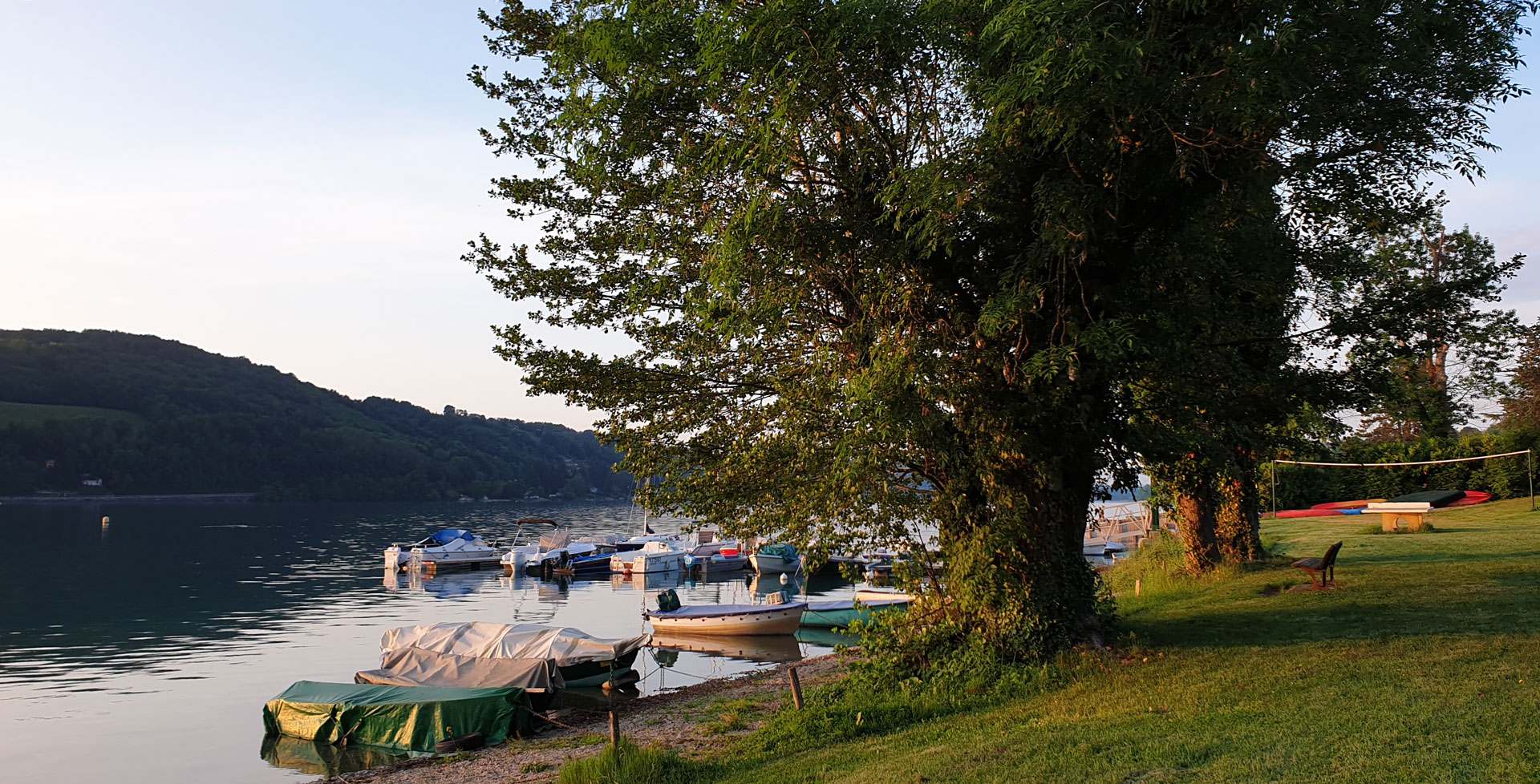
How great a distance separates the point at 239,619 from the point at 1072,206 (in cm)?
4319

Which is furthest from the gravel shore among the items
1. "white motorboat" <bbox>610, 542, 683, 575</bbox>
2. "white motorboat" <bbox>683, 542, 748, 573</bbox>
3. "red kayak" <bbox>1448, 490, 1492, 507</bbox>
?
"white motorboat" <bbox>683, 542, 748, 573</bbox>

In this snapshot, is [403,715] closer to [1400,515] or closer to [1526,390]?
[1400,515]

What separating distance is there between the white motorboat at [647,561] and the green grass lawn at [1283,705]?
4947 centimetres

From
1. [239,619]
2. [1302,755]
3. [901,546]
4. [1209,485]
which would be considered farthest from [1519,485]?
[239,619]

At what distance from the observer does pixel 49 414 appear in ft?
546

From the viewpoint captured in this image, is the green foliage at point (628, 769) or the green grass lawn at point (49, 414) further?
the green grass lawn at point (49, 414)

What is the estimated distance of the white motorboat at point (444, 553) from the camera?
67.2 metres

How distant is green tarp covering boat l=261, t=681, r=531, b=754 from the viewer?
788 inches

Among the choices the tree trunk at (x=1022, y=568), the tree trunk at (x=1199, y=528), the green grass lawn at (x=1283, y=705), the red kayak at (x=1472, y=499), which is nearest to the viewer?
the green grass lawn at (x=1283, y=705)

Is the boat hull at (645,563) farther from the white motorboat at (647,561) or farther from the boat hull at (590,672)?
the boat hull at (590,672)

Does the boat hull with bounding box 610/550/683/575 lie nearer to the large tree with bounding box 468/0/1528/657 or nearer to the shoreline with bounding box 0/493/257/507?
the large tree with bounding box 468/0/1528/657

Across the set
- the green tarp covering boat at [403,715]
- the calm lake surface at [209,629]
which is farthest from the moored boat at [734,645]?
the green tarp covering boat at [403,715]

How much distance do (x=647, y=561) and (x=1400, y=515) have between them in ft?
146

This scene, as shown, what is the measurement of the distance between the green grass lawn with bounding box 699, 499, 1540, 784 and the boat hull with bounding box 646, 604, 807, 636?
19.7m
